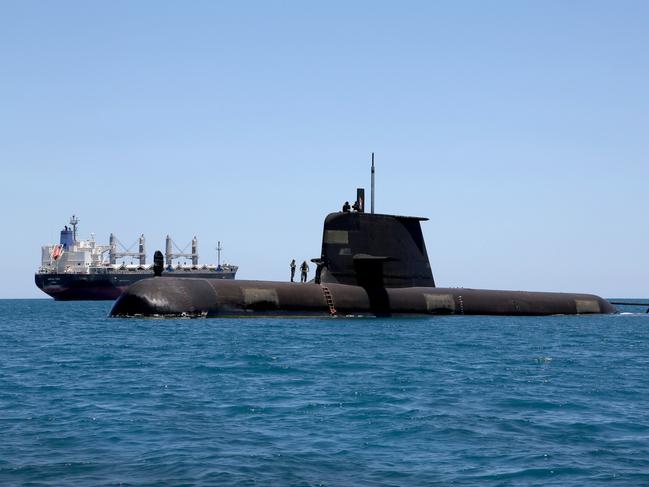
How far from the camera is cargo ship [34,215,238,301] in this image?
128 m

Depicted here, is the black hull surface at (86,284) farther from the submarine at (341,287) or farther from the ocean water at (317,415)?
the ocean water at (317,415)

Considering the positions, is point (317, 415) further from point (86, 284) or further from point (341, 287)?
point (86, 284)

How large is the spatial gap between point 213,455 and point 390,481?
2.55 meters

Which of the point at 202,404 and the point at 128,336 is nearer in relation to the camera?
the point at 202,404

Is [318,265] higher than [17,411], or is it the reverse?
[318,265]

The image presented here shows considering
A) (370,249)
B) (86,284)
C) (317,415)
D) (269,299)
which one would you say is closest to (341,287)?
(370,249)

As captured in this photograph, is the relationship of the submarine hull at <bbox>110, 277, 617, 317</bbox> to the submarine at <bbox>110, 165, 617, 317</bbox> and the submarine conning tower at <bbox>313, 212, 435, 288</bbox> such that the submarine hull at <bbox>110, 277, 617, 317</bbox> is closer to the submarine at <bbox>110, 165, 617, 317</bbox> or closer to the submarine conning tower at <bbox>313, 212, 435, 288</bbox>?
the submarine at <bbox>110, 165, 617, 317</bbox>

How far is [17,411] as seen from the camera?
49.2ft

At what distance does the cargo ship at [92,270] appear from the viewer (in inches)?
5049

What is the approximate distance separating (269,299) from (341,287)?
3.66 meters

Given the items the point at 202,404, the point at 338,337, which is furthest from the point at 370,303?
the point at 202,404

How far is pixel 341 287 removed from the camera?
41.0 m

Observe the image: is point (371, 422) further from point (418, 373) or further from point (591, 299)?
point (591, 299)

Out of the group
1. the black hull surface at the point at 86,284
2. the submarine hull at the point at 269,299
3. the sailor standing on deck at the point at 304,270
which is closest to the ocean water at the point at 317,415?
the submarine hull at the point at 269,299
